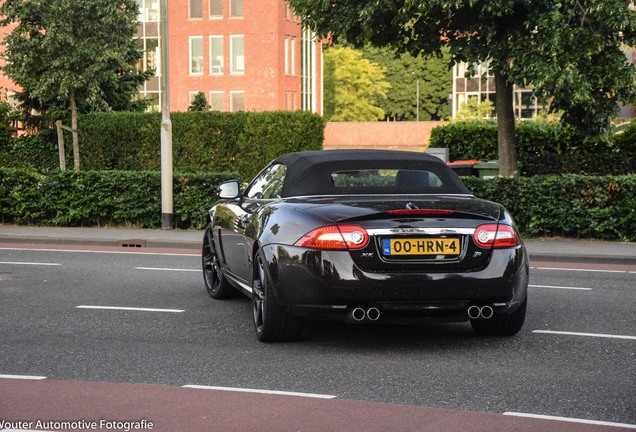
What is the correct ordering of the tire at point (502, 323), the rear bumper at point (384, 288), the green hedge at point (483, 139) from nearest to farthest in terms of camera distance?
the rear bumper at point (384, 288) < the tire at point (502, 323) < the green hedge at point (483, 139)

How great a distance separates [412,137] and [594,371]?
232ft

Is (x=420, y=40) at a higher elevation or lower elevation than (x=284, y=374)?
higher

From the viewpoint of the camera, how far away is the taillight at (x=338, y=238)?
8336mm

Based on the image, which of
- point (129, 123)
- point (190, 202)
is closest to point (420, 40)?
point (190, 202)

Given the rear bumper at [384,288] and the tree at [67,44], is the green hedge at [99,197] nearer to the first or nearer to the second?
the tree at [67,44]

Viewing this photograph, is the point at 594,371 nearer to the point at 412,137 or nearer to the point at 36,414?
the point at 36,414

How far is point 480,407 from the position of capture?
6.71m

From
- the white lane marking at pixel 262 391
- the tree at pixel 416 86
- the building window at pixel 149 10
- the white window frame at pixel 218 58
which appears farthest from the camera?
the tree at pixel 416 86

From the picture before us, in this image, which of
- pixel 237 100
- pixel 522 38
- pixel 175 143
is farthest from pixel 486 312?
pixel 237 100

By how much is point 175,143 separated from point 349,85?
7307 centimetres

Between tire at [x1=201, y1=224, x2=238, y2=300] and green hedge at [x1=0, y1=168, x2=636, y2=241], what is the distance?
8729 mm

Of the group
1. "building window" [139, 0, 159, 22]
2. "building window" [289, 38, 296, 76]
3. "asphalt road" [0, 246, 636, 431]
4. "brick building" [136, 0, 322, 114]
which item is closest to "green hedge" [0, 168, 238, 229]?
"asphalt road" [0, 246, 636, 431]

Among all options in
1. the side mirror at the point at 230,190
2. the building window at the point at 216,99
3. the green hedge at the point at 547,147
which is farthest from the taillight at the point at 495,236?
the building window at the point at 216,99

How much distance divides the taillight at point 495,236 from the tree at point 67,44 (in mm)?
22551
